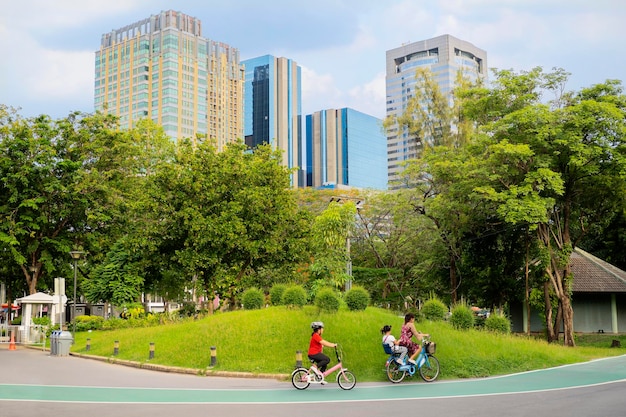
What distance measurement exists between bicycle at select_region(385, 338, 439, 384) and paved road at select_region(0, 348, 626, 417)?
0.28 meters

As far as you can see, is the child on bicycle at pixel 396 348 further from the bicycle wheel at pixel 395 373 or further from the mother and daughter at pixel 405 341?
the bicycle wheel at pixel 395 373

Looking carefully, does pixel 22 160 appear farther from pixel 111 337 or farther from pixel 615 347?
pixel 615 347

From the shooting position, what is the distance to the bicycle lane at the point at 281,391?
14.3 meters

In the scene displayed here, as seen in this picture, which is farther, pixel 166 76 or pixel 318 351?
pixel 166 76

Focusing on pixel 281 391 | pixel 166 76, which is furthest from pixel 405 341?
pixel 166 76

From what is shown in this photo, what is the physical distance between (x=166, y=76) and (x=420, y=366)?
133528mm

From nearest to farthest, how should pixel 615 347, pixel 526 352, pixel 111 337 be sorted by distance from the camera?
pixel 526 352 < pixel 111 337 < pixel 615 347

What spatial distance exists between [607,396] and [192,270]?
81.9 feet

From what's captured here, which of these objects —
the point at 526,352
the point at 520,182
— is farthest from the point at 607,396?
the point at 520,182

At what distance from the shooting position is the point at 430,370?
706 inches

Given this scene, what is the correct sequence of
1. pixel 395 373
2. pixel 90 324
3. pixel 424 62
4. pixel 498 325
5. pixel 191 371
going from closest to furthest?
pixel 395 373
pixel 191 371
pixel 498 325
pixel 90 324
pixel 424 62

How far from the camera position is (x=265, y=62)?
18875cm

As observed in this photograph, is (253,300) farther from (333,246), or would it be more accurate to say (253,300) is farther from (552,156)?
(552,156)

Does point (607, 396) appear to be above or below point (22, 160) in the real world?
below
